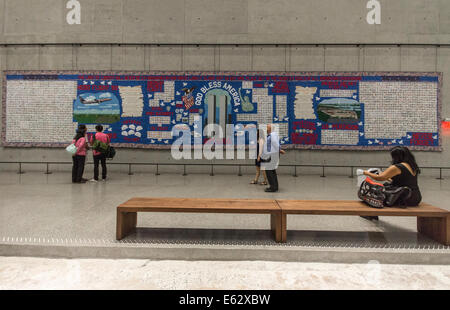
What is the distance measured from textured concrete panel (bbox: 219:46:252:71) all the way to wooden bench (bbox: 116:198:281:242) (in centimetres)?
543

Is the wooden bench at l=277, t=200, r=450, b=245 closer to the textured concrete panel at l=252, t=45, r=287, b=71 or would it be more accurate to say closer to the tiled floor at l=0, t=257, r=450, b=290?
Answer: the tiled floor at l=0, t=257, r=450, b=290

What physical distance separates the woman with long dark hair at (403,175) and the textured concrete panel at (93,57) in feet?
24.4

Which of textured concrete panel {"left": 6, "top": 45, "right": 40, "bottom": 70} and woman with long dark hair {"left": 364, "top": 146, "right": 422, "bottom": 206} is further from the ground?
textured concrete panel {"left": 6, "top": 45, "right": 40, "bottom": 70}

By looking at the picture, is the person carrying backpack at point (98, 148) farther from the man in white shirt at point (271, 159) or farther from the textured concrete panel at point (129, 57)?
the man in white shirt at point (271, 159)

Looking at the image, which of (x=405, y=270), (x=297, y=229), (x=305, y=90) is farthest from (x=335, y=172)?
(x=405, y=270)

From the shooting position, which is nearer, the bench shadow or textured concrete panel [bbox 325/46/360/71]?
the bench shadow

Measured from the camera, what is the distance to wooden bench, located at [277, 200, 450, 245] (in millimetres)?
2438

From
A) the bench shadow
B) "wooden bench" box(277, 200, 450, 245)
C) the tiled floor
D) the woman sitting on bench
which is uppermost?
the woman sitting on bench

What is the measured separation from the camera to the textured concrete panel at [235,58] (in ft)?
24.0

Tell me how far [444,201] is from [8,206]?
6.87m
